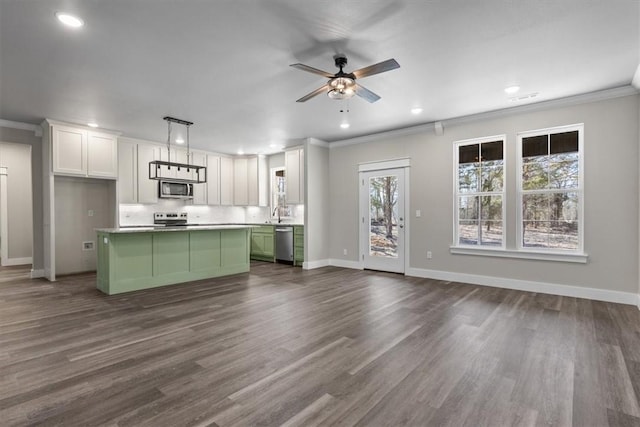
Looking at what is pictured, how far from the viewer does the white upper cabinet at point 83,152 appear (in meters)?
5.27

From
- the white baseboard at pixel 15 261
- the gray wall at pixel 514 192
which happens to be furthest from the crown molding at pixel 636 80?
the white baseboard at pixel 15 261

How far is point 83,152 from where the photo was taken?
5.58 meters

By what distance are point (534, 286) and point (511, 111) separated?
2611mm

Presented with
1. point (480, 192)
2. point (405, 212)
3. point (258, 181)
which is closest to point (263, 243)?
point (258, 181)

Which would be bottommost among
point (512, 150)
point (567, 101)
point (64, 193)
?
point (64, 193)

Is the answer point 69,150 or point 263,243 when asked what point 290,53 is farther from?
point 263,243

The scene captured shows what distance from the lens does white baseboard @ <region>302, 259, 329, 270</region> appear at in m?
6.61

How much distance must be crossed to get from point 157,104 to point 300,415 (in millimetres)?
4432

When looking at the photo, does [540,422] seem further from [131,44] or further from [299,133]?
[299,133]

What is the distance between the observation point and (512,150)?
15.8 ft

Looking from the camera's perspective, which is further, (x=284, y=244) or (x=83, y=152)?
(x=284, y=244)

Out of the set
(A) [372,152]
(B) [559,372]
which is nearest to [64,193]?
(A) [372,152]

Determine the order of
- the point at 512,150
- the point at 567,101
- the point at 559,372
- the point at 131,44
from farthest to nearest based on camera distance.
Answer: the point at 512,150 → the point at 567,101 → the point at 131,44 → the point at 559,372

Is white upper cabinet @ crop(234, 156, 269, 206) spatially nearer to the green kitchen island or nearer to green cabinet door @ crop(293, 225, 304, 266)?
green cabinet door @ crop(293, 225, 304, 266)
